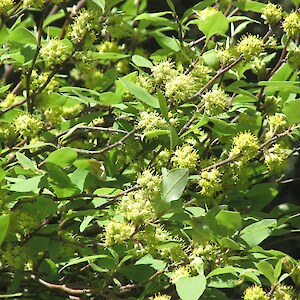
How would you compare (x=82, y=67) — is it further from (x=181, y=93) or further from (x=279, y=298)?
(x=279, y=298)

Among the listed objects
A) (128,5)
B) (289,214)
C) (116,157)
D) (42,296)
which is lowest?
(289,214)

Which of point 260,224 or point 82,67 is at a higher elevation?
point 82,67

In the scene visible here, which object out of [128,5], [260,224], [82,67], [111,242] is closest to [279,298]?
[260,224]

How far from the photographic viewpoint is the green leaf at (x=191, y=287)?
0.91 metres

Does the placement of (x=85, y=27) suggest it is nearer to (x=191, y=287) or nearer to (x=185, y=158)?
(x=185, y=158)

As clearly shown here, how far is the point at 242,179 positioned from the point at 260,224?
172 millimetres

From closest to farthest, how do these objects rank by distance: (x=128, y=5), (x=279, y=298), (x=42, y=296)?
1. (x=279, y=298)
2. (x=42, y=296)
3. (x=128, y=5)

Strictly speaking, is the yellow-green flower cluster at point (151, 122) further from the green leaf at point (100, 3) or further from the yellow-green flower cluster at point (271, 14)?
the yellow-green flower cluster at point (271, 14)

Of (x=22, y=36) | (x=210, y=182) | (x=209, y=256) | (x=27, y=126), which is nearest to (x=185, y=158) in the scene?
(x=210, y=182)

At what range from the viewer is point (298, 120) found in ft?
3.84

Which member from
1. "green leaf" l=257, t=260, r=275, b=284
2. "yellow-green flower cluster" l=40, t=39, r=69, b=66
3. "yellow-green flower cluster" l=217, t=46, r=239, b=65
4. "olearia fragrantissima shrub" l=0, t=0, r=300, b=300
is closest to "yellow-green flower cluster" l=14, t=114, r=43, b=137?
"olearia fragrantissima shrub" l=0, t=0, r=300, b=300

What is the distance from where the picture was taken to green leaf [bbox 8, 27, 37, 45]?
4.01 ft

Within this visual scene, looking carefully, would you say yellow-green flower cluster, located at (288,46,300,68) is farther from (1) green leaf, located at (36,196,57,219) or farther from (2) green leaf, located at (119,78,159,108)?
(1) green leaf, located at (36,196,57,219)

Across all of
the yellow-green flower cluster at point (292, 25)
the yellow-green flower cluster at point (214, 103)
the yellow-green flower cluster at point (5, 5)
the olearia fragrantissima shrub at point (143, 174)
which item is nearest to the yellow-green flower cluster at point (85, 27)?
the olearia fragrantissima shrub at point (143, 174)
